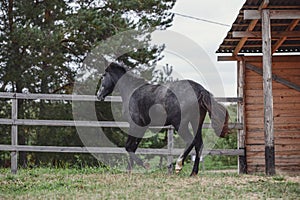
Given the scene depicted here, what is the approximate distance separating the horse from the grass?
2.14 feet

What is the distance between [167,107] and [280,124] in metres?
3.05

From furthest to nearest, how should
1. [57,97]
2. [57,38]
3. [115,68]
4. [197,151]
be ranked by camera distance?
[57,38] → [57,97] → [115,68] → [197,151]

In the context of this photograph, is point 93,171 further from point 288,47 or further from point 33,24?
point 33,24

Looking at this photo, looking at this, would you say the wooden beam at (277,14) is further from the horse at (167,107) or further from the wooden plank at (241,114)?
the wooden plank at (241,114)

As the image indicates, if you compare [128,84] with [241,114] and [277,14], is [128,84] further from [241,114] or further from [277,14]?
[277,14]

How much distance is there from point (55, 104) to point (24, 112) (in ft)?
3.41

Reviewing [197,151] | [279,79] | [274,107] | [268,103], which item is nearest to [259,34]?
[279,79]

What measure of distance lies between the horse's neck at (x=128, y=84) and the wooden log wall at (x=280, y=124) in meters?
2.62

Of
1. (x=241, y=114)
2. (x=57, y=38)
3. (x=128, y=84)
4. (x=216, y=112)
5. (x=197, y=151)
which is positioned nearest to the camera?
(x=216, y=112)

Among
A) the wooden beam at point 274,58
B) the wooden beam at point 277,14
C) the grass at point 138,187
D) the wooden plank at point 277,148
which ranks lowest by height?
the grass at point 138,187

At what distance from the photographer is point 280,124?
10250 mm

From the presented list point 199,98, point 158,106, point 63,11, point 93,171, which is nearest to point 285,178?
point 199,98

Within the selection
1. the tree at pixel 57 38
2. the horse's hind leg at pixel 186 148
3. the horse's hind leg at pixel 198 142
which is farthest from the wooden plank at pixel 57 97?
the tree at pixel 57 38

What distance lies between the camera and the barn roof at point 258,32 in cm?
848
